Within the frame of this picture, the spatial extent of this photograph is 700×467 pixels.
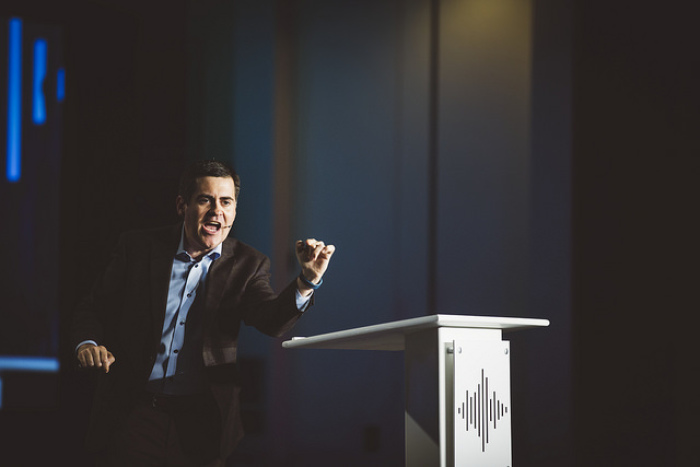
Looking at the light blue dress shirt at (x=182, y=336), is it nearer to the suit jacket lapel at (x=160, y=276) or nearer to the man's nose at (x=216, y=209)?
the suit jacket lapel at (x=160, y=276)

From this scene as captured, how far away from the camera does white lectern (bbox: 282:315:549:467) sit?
4.19ft

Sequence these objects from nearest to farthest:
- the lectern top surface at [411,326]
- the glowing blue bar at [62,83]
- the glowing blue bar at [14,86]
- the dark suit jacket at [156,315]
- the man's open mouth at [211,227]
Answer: the lectern top surface at [411,326], the dark suit jacket at [156,315], the man's open mouth at [211,227], the glowing blue bar at [62,83], the glowing blue bar at [14,86]

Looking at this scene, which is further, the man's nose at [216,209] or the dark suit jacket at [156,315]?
the man's nose at [216,209]

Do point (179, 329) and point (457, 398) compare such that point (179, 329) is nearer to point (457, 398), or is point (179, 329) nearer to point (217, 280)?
point (217, 280)

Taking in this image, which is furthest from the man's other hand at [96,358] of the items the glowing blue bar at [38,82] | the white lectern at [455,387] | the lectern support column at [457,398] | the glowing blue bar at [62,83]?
the glowing blue bar at [38,82]

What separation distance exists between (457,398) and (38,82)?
420 centimetres

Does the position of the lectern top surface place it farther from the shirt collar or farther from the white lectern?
the shirt collar

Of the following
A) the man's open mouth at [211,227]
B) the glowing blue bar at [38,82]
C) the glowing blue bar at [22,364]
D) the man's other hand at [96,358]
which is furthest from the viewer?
the glowing blue bar at [22,364]

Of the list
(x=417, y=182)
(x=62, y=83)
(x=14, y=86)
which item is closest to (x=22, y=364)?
(x=14, y=86)

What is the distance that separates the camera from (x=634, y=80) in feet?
9.57

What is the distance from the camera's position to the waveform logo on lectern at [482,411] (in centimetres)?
130

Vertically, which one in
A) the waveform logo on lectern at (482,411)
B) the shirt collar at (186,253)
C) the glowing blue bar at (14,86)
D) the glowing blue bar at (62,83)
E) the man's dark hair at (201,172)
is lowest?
the waveform logo on lectern at (482,411)

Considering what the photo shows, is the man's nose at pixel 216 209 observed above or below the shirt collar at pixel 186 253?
above

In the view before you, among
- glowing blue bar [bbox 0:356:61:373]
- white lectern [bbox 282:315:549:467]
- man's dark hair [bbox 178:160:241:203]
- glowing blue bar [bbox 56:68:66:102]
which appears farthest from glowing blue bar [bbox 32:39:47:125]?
white lectern [bbox 282:315:549:467]
